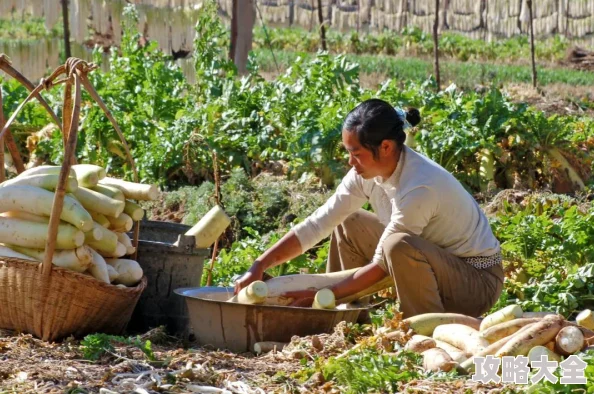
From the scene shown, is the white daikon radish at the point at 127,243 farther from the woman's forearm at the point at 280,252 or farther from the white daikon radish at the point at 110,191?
the woman's forearm at the point at 280,252

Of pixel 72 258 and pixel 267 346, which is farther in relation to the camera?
pixel 72 258

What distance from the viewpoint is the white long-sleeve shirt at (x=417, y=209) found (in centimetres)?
477

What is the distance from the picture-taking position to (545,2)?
28.3m

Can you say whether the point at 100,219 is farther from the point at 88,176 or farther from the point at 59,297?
the point at 59,297

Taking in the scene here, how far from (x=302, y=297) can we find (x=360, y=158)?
0.74 meters

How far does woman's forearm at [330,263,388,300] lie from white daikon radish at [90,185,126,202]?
1118 mm

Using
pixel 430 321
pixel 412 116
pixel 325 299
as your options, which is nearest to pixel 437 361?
pixel 430 321

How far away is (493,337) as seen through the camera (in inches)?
166

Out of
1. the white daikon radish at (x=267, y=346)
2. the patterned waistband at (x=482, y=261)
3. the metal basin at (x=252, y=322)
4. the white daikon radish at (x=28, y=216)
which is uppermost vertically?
the white daikon radish at (x=28, y=216)

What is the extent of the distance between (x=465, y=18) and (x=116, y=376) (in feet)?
86.4

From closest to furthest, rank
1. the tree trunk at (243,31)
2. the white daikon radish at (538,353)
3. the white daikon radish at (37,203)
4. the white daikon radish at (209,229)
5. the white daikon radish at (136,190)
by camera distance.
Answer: the white daikon radish at (538,353), the white daikon radish at (37,203), the white daikon radish at (136,190), the white daikon radish at (209,229), the tree trunk at (243,31)

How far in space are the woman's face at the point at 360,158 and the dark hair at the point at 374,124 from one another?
20 millimetres

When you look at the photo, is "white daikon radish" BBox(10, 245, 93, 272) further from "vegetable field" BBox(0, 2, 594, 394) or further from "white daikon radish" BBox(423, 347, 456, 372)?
"white daikon radish" BBox(423, 347, 456, 372)

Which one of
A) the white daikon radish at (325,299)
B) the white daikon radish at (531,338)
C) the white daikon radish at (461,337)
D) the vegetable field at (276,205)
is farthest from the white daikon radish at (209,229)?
the white daikon radish at (531,338)
